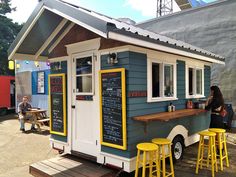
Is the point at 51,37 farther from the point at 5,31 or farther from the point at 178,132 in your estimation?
the point at 5,31

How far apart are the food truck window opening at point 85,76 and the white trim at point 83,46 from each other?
0.59 feet

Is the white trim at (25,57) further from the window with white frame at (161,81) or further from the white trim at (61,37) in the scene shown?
the window with white frame at (161,81)

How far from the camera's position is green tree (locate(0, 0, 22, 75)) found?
20359mm

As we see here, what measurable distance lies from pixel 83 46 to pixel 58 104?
4.88 ft

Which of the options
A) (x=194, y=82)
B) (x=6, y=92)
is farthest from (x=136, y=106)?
(x=6, y=92)

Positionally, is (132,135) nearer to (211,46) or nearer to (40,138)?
(40,138)

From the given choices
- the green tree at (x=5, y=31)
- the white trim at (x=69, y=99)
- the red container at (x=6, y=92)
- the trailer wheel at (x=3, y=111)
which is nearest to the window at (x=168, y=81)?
the white trim at (x=69, y=99)

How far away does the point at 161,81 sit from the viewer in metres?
4.63

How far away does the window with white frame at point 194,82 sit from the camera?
225 inches

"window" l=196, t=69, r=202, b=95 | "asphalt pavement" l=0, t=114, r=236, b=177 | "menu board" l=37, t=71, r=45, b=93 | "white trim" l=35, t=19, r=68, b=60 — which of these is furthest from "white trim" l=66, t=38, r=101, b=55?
"menu board" l=37, t=71, r=45, b=93

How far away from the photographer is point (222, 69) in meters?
8.88

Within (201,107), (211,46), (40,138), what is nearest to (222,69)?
(211,46)

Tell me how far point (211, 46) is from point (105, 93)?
668cm

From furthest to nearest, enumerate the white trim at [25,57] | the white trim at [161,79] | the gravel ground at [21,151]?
the white trim at [25,57] < the gravel ground at [21,151] < the white trim at [161,79]
